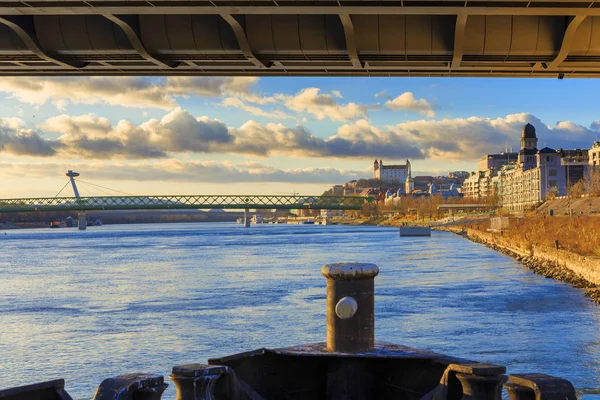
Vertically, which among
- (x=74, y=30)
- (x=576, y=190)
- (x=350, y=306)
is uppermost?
(x=576, y=190)

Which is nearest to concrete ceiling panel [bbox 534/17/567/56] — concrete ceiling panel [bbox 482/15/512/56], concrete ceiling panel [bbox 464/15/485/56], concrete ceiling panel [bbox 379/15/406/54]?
concrete ceiling panel [bbox 482/15/512/56]

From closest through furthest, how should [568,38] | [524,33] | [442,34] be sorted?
[568,38], [524,33], [442,34]

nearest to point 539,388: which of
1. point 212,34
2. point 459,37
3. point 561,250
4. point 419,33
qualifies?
point 459,37

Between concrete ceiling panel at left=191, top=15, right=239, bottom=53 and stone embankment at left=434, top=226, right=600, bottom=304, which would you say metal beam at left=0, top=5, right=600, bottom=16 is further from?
stone embankment at left=434, top=226, right=600, bottom=304

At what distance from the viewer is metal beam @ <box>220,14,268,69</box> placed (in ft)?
42.4

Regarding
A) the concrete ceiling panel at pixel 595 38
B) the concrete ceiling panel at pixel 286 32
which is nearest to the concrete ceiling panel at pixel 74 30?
the concrete ceiling panel at pixel 286 32

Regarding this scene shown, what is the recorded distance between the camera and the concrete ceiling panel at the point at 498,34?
1402 centimetres

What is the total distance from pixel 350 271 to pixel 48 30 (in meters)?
9.04

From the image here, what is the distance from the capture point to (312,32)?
14164mm

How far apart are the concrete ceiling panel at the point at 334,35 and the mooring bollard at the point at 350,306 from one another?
659 cm

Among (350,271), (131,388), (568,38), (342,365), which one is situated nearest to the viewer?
(131,388)

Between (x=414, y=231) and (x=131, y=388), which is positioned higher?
(x=414, y=231)

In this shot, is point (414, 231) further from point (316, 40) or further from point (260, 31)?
point (260, 31)

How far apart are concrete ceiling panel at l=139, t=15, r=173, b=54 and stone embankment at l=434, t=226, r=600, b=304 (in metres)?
31.9
